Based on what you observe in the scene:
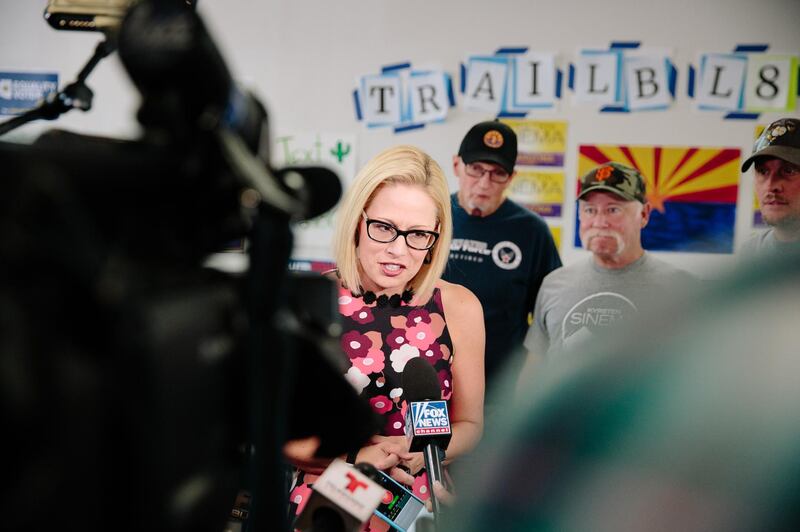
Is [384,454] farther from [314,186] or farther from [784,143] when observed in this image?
[784,143]

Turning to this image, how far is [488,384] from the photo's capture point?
2.94 metres

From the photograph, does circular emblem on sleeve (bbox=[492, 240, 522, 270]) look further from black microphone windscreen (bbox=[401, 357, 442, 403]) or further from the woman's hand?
black microphone windscreen (bbox=[401, 357, 442, 403])

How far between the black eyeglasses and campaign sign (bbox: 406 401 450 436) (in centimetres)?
76

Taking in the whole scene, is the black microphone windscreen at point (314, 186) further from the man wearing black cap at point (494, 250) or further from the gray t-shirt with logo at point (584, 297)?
the man wearing black cap at point (494, 250)

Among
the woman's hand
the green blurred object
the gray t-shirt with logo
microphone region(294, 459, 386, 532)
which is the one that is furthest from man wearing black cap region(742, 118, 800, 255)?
the green blurred object

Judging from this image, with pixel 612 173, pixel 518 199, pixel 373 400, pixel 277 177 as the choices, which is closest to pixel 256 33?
pixel 518 199

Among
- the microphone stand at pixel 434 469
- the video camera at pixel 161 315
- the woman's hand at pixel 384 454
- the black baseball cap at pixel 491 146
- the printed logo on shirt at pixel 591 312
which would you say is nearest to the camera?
the video camera at pixel 161 315

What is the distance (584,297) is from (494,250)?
47cm

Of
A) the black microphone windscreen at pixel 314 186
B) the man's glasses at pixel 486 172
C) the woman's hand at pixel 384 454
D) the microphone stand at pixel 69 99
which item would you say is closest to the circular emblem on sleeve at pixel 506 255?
the man's glasses at pixel 486 172

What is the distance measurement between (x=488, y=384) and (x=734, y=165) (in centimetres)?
165

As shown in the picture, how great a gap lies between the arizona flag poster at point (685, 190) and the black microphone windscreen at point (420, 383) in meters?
2.36

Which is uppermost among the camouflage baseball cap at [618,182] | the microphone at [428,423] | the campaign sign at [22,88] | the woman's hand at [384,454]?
the campaign sign at [22,88]

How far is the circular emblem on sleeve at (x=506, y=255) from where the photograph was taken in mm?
2982

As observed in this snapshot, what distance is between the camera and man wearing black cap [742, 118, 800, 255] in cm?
230
